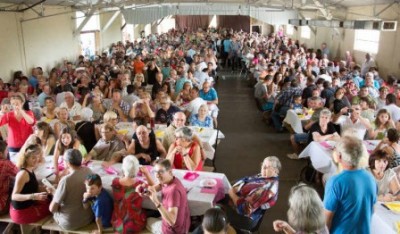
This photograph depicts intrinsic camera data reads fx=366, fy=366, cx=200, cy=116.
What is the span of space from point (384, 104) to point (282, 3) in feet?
28.8

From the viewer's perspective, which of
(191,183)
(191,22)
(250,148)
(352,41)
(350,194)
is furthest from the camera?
(191,22)

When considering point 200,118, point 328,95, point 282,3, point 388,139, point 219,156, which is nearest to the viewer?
point 388,139

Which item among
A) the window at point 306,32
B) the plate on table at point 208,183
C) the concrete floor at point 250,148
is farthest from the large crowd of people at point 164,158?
the window at point 306,32

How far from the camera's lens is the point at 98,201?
3316 millimetres

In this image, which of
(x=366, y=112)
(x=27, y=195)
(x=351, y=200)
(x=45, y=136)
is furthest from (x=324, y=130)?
(x=27, y=195)

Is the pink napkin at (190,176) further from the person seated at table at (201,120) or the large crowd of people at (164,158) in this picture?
the person seated at table at (201,120)

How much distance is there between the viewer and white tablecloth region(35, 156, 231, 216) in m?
3.51

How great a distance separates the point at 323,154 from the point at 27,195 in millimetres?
3490

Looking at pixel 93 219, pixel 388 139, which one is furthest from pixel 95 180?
pixel 388 139

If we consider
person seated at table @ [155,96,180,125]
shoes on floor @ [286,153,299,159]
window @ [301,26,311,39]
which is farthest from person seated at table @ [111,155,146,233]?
window @ [301,26,311,39]

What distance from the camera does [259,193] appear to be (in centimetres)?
340

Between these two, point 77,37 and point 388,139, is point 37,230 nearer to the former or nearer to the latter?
point 388,139

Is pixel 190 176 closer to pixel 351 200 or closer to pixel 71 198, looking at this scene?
pixel 71 198

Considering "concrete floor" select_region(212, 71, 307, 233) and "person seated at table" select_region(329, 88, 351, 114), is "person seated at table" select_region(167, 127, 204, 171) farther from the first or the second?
"person seated at table" select_region(329, 88, 351, 114)
